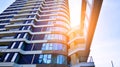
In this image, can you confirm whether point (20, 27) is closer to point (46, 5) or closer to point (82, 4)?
point (46, 5)

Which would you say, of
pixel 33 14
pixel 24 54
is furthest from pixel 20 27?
pixel 24 54

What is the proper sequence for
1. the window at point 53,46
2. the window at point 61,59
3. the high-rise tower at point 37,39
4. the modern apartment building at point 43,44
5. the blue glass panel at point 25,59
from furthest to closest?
the window at point 53,46 → the blue glass panel at point 25,59 → the high-rise tower at point 37,39 → the window at point 61,59 → the modern apartment building at point 43,44

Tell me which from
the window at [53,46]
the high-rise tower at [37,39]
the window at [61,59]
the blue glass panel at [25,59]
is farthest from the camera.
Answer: the window at [53,46]

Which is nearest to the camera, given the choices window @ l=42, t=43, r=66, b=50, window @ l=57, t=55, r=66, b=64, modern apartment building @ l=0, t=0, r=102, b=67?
modern apartment building @ l=0, t=0, r=102, b=67

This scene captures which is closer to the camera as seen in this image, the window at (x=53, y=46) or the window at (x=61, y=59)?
the window at (x=61, y=59)

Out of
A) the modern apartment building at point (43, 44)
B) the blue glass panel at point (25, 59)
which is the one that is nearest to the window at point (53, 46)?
the modern apartment building at point (43, 44)

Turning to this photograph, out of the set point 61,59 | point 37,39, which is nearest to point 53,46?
point 61,59

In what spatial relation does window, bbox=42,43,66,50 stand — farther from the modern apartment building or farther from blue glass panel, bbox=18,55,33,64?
blue glass panel, bbox=18,55,33,64

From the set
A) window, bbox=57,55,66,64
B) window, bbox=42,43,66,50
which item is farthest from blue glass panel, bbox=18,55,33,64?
window, bbox=57,55,66,64

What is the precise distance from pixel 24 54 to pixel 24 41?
127 inches

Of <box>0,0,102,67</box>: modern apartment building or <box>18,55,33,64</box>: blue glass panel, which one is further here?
<box>18,55,33,64</box>: blue glass panel

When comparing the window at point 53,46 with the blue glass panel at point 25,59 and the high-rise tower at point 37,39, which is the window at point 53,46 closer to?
the high-rise tower at point 37,39

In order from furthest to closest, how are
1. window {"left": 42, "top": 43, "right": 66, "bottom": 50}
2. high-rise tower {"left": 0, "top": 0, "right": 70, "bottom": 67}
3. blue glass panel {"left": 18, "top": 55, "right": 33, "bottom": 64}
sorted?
window {"left": 42, "top": 43, "right": 66, "bottom": 50} < blue glass panel {"left": 18, "top": 55, "right": 33, "bottom": 64} < high-rise tower {"left": 0, "top": 0, "right": 70, "bottom": 67}

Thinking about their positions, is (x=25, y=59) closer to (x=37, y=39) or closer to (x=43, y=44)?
(x=43, y=44)
